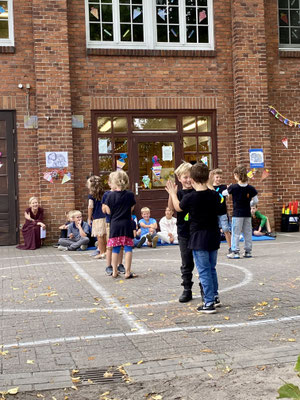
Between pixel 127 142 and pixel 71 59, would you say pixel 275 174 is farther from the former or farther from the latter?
pixel 71 59

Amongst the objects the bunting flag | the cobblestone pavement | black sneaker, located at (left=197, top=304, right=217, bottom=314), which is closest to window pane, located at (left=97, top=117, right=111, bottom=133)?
the bunting flag

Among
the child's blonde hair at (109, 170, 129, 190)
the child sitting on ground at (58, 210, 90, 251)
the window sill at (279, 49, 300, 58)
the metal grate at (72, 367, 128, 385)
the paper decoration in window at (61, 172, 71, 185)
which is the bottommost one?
the metal grate at (72, 367, 128, 385)

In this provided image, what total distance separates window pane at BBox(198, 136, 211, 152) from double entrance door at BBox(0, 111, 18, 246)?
16.8 feet

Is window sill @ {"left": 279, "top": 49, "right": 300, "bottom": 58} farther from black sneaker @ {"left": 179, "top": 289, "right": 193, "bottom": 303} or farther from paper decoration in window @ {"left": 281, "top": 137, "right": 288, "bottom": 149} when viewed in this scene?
black sneaker @ {"left": 179, "top": 289, "right": 193, "bottom": 303}

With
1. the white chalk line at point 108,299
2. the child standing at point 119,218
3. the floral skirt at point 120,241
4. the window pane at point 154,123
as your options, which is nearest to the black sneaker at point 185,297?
the white chalk line at point 108,299

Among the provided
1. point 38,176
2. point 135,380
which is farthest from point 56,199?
point 135,380

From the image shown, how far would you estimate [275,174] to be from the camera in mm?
15992

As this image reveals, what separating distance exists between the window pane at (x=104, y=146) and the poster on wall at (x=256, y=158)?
13.0 ft

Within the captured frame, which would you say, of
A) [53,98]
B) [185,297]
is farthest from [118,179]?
[53,98]

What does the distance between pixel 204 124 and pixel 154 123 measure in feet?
4.90

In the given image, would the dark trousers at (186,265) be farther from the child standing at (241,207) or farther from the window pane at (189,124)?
the window pane at (189,124)

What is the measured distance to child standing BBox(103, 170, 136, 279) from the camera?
8.67 m

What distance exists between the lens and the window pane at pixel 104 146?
1472 cm

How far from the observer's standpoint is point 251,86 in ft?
50.4
